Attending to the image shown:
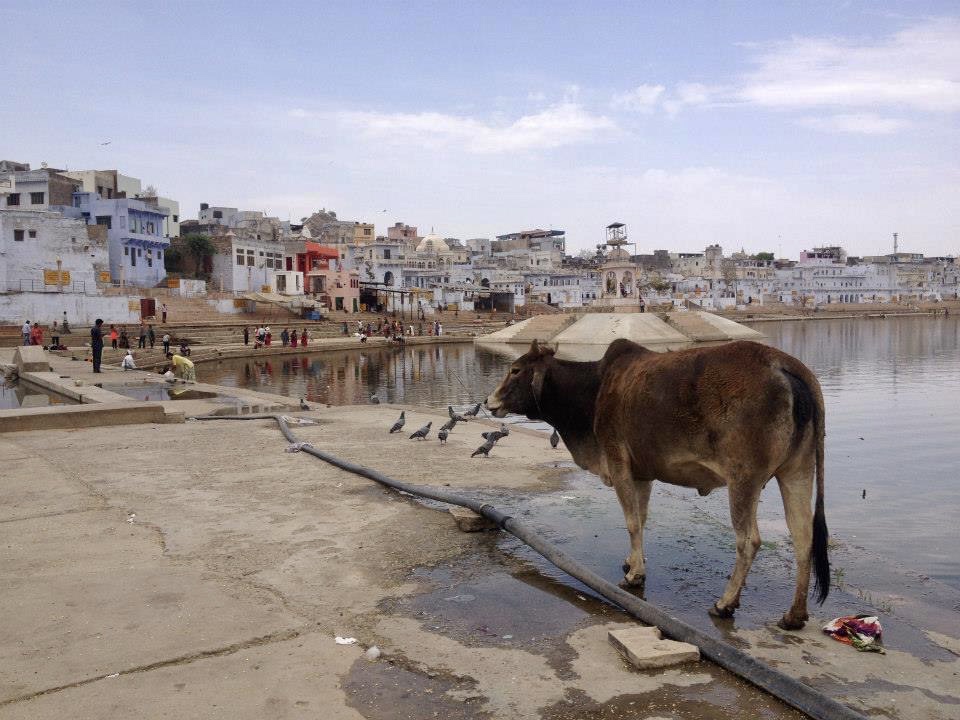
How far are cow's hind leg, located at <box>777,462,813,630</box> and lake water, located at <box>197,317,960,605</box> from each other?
205 centimetres

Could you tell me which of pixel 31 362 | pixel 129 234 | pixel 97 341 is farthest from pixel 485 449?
pixel 129 234

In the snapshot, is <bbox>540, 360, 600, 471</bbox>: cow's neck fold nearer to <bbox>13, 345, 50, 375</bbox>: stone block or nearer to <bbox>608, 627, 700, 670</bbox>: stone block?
<bbox>608, 627, 700, 670</bbox>: stone block

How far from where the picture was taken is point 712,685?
15.4 ft

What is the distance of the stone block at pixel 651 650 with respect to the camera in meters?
4.90

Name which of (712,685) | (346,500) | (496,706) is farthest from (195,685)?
(346,500)

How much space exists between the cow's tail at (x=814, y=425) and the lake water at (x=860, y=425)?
1.82m

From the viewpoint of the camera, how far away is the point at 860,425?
21.2 metres

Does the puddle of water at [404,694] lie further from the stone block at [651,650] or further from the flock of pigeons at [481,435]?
the flock of pigeons at [481,435]

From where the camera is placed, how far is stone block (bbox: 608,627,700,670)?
4902 millimetres

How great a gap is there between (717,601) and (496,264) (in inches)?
4583

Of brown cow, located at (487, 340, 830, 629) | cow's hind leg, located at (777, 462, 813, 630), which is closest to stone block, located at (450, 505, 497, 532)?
brown cow, located at (487, 340, 830, 629)

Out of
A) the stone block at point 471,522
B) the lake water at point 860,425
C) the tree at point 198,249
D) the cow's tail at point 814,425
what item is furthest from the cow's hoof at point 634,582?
the tree at point 198,249

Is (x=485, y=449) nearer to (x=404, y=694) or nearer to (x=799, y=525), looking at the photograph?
(x=799, y=525)

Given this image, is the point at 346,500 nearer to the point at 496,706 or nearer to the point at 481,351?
the point at 496,706
